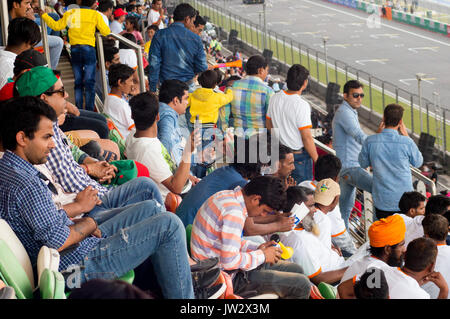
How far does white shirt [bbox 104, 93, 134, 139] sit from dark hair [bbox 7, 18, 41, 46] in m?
0.96

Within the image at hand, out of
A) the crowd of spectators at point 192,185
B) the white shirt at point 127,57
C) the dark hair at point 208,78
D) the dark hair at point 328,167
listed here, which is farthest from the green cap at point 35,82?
the white shirt at point 127,57

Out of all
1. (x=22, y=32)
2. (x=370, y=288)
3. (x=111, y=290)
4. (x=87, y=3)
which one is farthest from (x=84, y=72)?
(x=111, y=290)

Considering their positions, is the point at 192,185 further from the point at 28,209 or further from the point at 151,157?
the point at 28,209

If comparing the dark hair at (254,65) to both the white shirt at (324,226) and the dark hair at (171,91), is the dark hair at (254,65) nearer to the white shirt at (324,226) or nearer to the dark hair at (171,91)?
the dark hair at (171,91)

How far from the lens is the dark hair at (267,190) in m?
4.02

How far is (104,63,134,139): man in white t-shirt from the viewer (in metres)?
6.43

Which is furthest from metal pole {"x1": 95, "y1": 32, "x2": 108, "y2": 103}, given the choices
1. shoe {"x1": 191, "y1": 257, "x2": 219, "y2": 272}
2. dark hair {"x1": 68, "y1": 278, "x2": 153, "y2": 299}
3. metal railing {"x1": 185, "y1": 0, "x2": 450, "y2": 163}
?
metal railing {"x1": 185, "y1": 0, "x2": 450, "y2": 163}

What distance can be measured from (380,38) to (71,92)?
115ft

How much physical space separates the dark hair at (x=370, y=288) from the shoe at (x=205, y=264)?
2.70ft

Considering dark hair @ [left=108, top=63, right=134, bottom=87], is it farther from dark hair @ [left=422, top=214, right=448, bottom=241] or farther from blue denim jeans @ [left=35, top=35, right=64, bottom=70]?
dark hair @ [left=422, top=214, right=448, bottom=241]

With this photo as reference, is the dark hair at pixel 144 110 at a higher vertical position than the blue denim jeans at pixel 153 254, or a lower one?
higher

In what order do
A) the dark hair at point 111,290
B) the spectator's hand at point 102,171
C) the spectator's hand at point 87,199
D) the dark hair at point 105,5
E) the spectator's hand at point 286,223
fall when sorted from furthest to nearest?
the dark hair at point 105,5, the spectator's hand at point 102,171, the spectator's hand at point 286,223, the spectator's hand at point 87,199, the dark hair at point 111,290

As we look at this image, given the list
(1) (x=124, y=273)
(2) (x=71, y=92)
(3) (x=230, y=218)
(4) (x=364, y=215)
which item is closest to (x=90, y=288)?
(1) (x=124, y=273)
